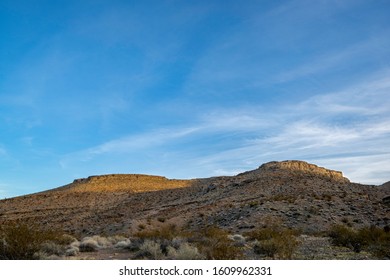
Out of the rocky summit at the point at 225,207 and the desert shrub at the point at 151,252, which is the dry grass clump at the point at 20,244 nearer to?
the desert shrub at the point at 151,252

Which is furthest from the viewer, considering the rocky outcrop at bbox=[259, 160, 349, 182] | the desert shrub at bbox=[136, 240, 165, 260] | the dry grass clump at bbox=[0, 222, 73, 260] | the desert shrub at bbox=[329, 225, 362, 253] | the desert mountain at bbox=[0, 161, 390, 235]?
the rocky outcrop at bbox=[259, 160, 349, 182]

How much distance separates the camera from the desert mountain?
3400 centimetres

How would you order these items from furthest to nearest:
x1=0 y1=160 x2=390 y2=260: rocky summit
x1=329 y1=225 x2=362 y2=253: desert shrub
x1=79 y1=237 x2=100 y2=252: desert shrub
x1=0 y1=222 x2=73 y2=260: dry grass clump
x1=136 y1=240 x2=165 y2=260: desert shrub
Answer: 1. x1=0 y1=160 x2=390 y2=260: rocky summit
2. x1=79 y1=237 x2=100 y2=252: desert shrub
3. x1=329 y1=225 x2=362 y2=253: desert shrub
4. x1=136 y1=240 x2=165 y2=260: desert shrub
5. x1=0 y1=222 x2=73 y2=260: dry grass clump

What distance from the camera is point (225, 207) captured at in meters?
41.9

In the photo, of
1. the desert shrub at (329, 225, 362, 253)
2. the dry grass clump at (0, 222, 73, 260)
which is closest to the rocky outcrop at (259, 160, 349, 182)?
the desert shrub at (329, 225, 362, 253)

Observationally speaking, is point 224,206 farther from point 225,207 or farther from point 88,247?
point 88,247

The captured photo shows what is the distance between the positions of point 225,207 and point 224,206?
69 centimetres

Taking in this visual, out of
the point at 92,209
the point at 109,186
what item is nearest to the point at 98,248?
the point at 92,209

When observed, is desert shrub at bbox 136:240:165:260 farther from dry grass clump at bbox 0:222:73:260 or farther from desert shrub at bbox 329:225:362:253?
desert shrub at bbox 329:225:362:253

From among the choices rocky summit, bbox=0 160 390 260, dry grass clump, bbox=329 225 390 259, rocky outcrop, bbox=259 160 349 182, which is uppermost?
rocky outcrop, bbox=259 160 349 182

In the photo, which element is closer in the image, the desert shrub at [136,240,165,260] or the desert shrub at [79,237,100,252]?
the desert shrub at [136,240,165,260]

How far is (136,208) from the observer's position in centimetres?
5609
